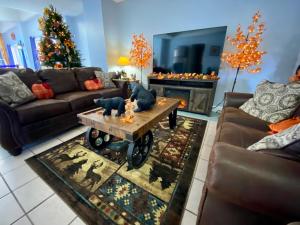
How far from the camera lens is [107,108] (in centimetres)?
141

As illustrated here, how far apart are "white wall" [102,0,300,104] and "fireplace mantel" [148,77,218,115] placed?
57 cm

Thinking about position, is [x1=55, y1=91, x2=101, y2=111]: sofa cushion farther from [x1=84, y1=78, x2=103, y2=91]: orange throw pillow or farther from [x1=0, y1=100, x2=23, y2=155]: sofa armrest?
[x1=0, y1=100, x2=23, y2=155]: sofa armrest

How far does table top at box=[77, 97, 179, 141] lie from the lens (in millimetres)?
1165

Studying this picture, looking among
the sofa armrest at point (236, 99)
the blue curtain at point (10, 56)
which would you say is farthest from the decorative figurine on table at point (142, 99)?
the blue curtain at point (10, 56)

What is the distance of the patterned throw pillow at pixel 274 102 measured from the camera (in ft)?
4.34

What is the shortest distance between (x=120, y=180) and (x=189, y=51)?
2.72m

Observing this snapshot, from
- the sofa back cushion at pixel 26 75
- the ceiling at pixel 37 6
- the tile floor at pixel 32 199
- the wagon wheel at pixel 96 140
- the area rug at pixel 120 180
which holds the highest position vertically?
the ceiling at pixel 37 6

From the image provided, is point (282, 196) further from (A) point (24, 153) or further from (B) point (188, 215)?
(A) point (24, 153)

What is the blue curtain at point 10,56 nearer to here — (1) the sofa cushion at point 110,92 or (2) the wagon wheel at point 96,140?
(1) the sofa cushion at point 110,92

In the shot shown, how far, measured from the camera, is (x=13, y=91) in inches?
66.6

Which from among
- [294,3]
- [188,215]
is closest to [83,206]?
[188,215]

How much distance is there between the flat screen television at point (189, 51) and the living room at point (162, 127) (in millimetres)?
20

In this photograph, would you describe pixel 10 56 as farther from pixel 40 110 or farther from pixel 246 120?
pixel 246 120

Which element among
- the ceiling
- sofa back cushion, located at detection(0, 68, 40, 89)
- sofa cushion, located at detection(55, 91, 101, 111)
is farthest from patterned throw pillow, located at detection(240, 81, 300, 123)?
the ceiling
